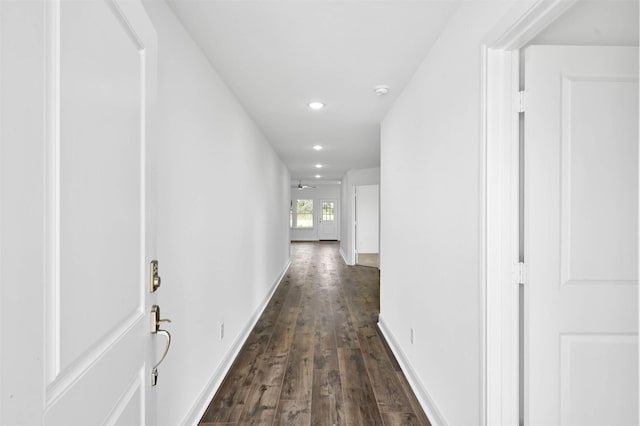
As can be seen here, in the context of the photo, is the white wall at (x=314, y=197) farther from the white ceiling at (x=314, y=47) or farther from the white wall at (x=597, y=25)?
the white wall at (x=597, y=25)

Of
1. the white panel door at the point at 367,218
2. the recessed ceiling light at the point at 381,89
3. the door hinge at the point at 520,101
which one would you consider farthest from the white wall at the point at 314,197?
the door hinge at the point at 520,101

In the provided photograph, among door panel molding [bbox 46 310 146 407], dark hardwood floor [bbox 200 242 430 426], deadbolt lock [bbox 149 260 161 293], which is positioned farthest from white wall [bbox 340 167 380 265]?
door panel molding [bbox 46 310 146 407]

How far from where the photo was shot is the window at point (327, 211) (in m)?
15.2

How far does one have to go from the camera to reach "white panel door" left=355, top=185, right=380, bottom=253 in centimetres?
836

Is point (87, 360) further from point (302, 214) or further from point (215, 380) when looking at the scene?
point (302, 214)

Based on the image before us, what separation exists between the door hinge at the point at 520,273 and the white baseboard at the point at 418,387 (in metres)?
1.06

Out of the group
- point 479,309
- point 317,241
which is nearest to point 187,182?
point 479,309

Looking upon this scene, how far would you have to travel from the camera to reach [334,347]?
3.36m

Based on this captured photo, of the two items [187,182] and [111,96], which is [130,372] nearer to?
[111,96]

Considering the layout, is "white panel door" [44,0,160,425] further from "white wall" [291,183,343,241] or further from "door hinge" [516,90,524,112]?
"white wall" [291,183,343,241]

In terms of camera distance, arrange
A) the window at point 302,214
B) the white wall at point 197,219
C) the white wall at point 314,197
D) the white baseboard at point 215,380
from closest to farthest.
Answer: the white wall at point 197,219 < the white baseboard at point 215,380 < the white wall at point 314,197 < the window at point 302,214

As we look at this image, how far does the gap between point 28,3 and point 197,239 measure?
5.59 ft

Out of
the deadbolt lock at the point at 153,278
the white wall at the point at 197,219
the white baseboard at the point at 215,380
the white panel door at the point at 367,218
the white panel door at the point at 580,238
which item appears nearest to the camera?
the deadbolt lock at the point at 153,278

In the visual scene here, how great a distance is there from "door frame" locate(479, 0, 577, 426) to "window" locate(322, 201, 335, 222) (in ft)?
45.2
